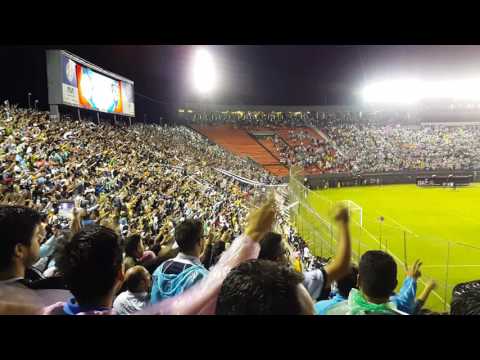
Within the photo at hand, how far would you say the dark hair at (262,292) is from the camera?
3.82ft

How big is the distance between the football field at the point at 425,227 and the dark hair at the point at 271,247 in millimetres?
2193

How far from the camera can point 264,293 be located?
1.18 meters

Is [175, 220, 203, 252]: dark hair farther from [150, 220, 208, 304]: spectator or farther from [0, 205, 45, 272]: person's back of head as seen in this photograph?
[0, 205, 45, 272]: person's back of head

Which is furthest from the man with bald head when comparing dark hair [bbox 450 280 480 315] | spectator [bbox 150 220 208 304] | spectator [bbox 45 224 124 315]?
dark hair [bbox 450 280 480 315]

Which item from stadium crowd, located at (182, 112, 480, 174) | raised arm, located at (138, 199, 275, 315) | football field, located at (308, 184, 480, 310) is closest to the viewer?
raised arm, located at (138, 199, 275, 315)

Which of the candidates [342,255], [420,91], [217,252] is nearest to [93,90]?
[217,252]

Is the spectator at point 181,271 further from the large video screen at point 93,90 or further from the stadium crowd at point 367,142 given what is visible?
the stadium crowd at point 367,142

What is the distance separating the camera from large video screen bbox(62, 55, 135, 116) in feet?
46.6

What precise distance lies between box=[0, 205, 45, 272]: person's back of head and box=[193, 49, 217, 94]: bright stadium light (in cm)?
1218

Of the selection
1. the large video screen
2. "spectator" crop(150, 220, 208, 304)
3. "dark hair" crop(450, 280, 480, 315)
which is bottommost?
"spectator" crop(150, 220, 208, 304)

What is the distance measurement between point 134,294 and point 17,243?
3.13ft
